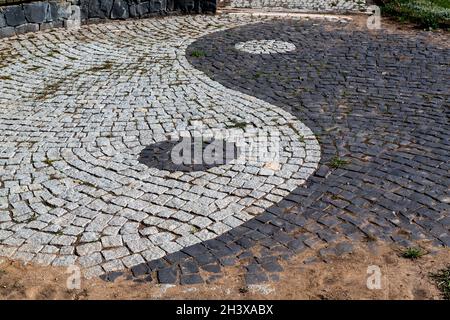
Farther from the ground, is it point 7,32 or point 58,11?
point 58,11

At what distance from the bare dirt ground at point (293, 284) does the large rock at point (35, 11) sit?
844 centimetres

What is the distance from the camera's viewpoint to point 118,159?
7.06 metres

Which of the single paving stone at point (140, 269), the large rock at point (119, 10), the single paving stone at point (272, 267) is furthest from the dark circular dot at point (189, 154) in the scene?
the large rock at point (119, 10)

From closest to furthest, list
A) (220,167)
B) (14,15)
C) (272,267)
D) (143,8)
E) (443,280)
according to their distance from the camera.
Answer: (443,280) < (272,267) < (220,167) < (14,15) < (143,8)

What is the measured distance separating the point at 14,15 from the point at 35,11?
1.63 ft

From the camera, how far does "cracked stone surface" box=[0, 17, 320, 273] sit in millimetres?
5555

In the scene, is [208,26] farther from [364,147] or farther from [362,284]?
[362,284]

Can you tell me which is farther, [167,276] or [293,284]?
[167,276]

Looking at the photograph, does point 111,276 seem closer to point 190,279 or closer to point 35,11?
point 190,279

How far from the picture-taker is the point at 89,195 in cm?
625

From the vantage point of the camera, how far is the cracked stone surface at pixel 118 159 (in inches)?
→ 219

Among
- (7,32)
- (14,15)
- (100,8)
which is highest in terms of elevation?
(14,15)

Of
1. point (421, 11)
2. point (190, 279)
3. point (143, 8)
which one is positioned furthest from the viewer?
point (421, 11)

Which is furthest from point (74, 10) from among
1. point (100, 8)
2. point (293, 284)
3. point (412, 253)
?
point (412, 253)
